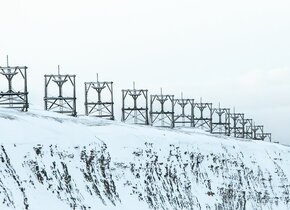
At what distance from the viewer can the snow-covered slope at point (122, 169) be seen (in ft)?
108

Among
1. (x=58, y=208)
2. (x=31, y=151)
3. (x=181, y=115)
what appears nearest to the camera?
(x=58, y=208)

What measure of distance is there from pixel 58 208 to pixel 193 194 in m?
17.5

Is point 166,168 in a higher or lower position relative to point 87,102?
lower

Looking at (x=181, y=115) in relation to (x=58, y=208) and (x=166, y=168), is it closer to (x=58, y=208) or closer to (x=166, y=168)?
(x=166, y=168)

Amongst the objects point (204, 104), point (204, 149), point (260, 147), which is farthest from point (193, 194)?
point (204, 104)

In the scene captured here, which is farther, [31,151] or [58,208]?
[31,151]

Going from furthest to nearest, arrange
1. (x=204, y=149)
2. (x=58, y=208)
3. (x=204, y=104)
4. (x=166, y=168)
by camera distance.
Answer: (x=204, y=104), (x=204, y=149), (x=166, y=168), (x=58, y=208)

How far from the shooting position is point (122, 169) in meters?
41.6

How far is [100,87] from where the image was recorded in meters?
65.2

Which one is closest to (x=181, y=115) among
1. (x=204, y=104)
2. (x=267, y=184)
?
(x=204, y=104)

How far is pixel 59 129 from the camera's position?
40.2 metres

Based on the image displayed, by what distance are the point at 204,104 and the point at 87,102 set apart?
33781 millimetres

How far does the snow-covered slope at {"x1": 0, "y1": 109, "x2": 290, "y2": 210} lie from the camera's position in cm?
3306

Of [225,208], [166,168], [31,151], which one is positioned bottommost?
[225,208]
